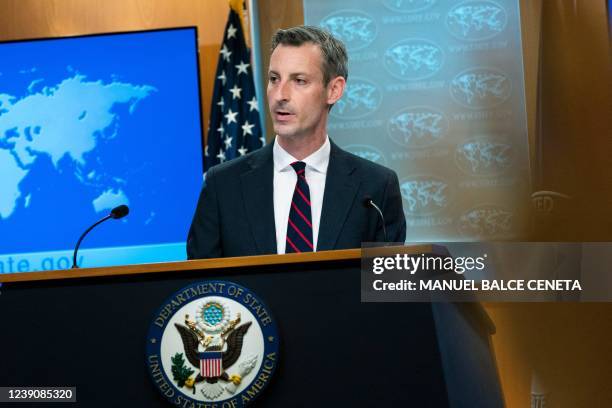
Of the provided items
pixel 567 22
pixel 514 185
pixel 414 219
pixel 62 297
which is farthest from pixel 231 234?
pixel 567 22

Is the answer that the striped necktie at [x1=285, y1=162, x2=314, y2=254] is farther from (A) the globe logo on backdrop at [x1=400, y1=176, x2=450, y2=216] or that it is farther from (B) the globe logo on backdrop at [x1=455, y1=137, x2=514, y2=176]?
(B) the globe logo on backdrop at [x1=455, y1=137, x2=514, y2=176]

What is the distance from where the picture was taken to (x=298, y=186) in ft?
8.64

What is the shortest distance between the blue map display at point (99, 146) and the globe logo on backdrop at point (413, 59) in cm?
131

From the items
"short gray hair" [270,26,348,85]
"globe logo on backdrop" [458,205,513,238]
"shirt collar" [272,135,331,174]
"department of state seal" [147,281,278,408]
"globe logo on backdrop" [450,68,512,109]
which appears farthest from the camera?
"globe logo on backdrop" [450,68,512,109]

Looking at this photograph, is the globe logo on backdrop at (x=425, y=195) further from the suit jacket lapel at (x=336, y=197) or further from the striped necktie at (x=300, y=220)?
the striped necktie at (x=300, y=220)

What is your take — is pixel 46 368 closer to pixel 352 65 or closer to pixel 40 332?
pixel 40 332

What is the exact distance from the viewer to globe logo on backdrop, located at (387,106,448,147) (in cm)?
480

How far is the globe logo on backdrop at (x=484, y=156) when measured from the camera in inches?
185

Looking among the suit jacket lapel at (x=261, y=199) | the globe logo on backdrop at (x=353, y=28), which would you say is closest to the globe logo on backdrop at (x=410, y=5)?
the globe logo on backdrop at (x=353, y=28)

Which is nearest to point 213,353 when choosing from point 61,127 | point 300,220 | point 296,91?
point 300,220

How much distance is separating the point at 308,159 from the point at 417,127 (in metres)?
2.19

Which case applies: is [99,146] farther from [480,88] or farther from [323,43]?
[323,43]

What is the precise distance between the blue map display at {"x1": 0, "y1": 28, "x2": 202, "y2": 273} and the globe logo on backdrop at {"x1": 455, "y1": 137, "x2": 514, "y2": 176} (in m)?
1.72

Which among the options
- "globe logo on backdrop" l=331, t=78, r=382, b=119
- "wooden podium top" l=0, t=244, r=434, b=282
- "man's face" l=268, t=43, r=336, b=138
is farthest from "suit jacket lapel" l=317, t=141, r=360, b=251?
"globe logo on backdrop" l=331, t=78, r=382, b=119
